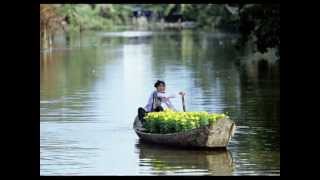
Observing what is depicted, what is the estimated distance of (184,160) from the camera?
1148cm

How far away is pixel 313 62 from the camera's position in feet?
27.9

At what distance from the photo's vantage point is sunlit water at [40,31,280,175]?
11141mm

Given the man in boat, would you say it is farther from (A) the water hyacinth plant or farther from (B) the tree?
(B) the tree

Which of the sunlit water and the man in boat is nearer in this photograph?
the sunlit water

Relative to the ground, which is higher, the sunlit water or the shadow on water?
the sunlit water

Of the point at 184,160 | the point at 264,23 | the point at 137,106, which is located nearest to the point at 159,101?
the point at 184,160

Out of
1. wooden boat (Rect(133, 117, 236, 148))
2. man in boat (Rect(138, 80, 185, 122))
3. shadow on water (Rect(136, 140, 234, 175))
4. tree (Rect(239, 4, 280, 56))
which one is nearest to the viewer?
shadow on water (Rect(136, 140, 234, 175))

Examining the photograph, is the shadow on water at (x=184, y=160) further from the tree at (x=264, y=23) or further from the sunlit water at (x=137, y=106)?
the tree at (x=264, y=23)

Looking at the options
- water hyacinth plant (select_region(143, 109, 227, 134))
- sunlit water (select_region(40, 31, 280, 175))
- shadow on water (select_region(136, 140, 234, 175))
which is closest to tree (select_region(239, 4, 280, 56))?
sunlit water (select_region(40, 31, 280, 175))

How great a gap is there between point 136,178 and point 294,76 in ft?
5.72

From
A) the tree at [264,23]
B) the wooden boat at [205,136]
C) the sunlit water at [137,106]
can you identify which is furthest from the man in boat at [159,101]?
the tree at [264,23]

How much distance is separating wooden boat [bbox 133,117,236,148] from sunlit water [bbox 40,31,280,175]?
A: 118 mm

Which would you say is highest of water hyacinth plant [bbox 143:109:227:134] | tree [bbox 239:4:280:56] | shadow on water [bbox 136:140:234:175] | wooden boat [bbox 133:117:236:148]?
tree [bbox 239:4:280:56]

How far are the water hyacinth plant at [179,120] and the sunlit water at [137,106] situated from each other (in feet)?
0.96
